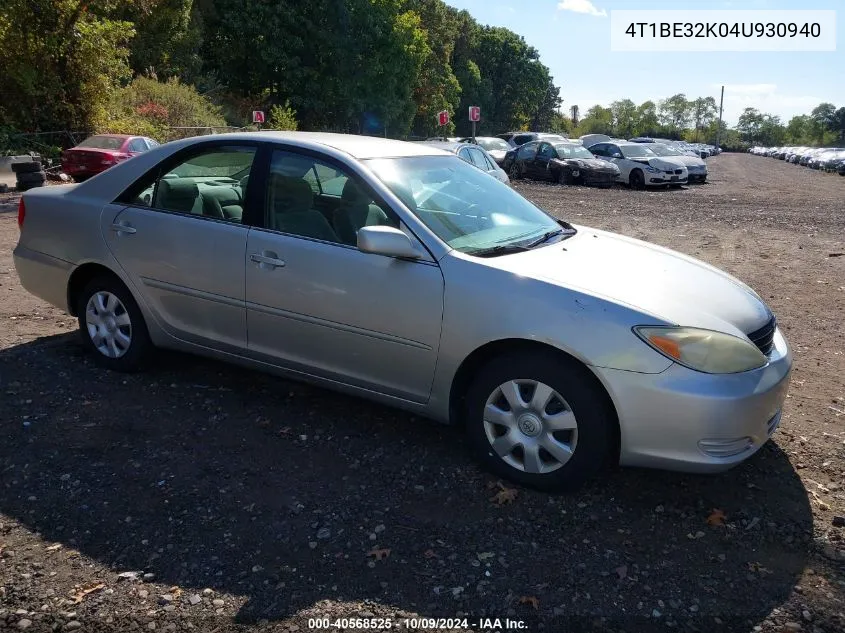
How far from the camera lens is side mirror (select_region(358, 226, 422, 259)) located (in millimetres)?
3559

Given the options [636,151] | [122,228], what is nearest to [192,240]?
[122,228]

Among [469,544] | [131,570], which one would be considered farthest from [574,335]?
[131,570]

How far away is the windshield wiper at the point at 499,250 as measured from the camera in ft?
12.1

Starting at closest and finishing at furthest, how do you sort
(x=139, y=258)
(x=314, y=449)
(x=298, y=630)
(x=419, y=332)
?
(x=298, y=630), (x=419, y=332), (x=314, y=449), (x=139, y=258)

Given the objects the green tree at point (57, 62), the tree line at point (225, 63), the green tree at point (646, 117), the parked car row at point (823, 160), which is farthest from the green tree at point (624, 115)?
the green tree at point (57, 62)

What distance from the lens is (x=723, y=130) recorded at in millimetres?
137750

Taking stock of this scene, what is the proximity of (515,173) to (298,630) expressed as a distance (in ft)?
77.9

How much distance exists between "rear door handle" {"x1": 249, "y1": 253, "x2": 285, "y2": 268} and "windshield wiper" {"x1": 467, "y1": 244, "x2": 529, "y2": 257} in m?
1.09

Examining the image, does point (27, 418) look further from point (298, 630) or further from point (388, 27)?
point (388, 27)

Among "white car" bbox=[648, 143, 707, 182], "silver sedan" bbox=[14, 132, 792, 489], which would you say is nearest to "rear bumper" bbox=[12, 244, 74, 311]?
"silver sedan" bbox=[14, 132, 792, 489]

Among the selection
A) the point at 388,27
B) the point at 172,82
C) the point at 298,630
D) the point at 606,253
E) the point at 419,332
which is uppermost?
the point at 388,27

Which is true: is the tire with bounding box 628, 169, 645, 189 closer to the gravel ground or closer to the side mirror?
the gravel ground

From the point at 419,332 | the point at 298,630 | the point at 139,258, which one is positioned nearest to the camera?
the point at 298,630

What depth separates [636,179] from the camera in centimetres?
2362
